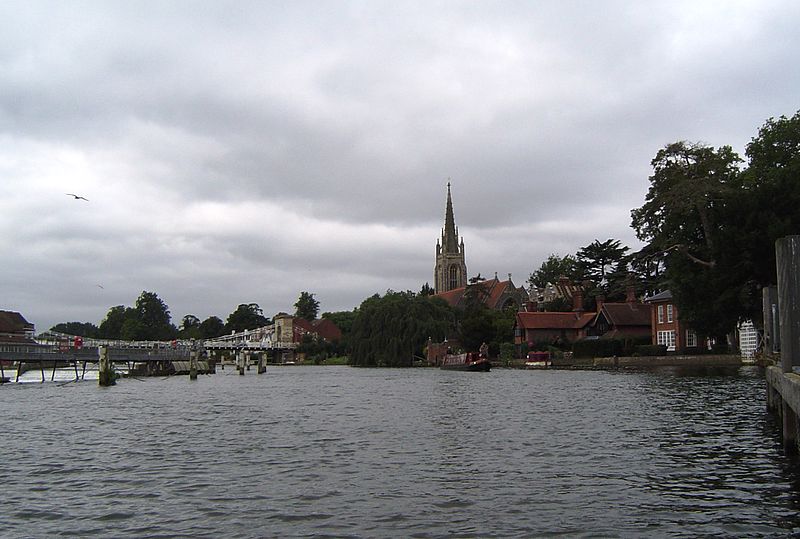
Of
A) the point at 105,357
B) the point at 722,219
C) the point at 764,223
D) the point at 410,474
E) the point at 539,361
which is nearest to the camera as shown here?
the point at 410,474

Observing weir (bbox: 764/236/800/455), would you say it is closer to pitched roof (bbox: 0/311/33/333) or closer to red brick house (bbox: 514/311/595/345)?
red brick house (bbox: 514/311/595/345)

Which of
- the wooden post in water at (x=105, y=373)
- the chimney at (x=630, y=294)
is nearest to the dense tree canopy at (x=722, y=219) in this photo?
the chimney at (x=630, y=294)

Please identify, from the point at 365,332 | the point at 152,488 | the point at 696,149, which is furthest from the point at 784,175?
the point at 365,332

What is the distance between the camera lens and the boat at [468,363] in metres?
74.8

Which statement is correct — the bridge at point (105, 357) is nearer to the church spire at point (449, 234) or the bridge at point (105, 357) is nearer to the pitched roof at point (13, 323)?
the pitched roof at point (13, 323)

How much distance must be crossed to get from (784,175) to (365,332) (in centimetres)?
5926

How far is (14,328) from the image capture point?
123750 millimetres

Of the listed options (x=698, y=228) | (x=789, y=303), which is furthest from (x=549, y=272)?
(x=789, y=303)

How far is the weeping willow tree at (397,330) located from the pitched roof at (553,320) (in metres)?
9.70

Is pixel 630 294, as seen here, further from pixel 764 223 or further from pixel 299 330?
pixel 299 330

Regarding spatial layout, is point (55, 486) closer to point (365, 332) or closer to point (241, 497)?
point (241, 497)

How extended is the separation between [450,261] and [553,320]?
96470 millimetres

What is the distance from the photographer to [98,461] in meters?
16.9

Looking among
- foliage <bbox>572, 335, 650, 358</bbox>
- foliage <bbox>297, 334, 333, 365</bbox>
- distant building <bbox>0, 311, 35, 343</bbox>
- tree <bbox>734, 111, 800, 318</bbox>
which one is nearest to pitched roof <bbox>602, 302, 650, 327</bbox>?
foliage <bbox>572, 335, 650, 358</bbox>
